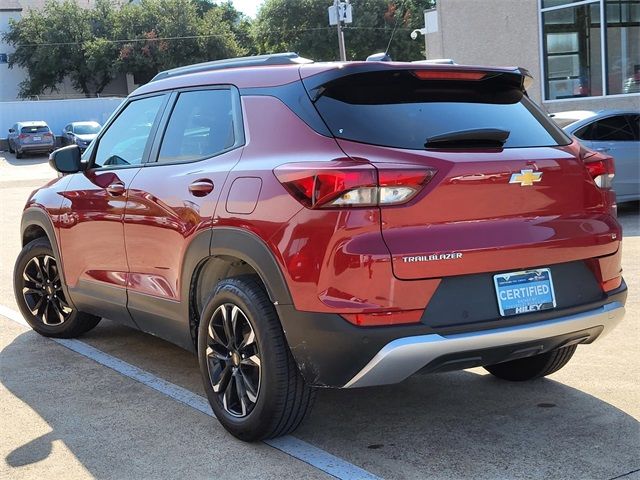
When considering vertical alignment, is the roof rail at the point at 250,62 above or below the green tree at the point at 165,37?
below

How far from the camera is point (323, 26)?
58.3 meters

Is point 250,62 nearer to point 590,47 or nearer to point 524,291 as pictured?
point 524,291

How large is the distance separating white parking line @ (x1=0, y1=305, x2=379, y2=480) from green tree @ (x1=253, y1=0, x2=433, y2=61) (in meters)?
53.9

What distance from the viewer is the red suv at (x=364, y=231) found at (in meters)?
3.39

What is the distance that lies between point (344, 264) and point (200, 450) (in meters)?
1.26

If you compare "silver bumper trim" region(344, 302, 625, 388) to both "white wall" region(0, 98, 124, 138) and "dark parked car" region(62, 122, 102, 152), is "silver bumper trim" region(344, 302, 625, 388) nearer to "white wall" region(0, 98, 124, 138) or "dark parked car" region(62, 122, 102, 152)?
→ "dark parked car" region(62, 122, 102, 152)

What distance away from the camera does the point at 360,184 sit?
11.1 feet

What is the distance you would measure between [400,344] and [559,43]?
57.1ft

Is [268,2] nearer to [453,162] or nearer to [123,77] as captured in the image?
[123,77]

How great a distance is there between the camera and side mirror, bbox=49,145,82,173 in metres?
5.42

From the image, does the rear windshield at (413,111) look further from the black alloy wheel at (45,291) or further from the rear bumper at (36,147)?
the rear bumper at (36,147)

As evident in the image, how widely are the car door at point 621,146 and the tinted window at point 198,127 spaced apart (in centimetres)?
728

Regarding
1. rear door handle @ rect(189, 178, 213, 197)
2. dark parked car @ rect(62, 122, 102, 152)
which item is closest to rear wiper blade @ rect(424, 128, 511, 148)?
rear door handle @ rect(189, 178, 213, 197)

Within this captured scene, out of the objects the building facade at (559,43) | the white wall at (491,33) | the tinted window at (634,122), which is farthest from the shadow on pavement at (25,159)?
the tinted window at (634,122)
